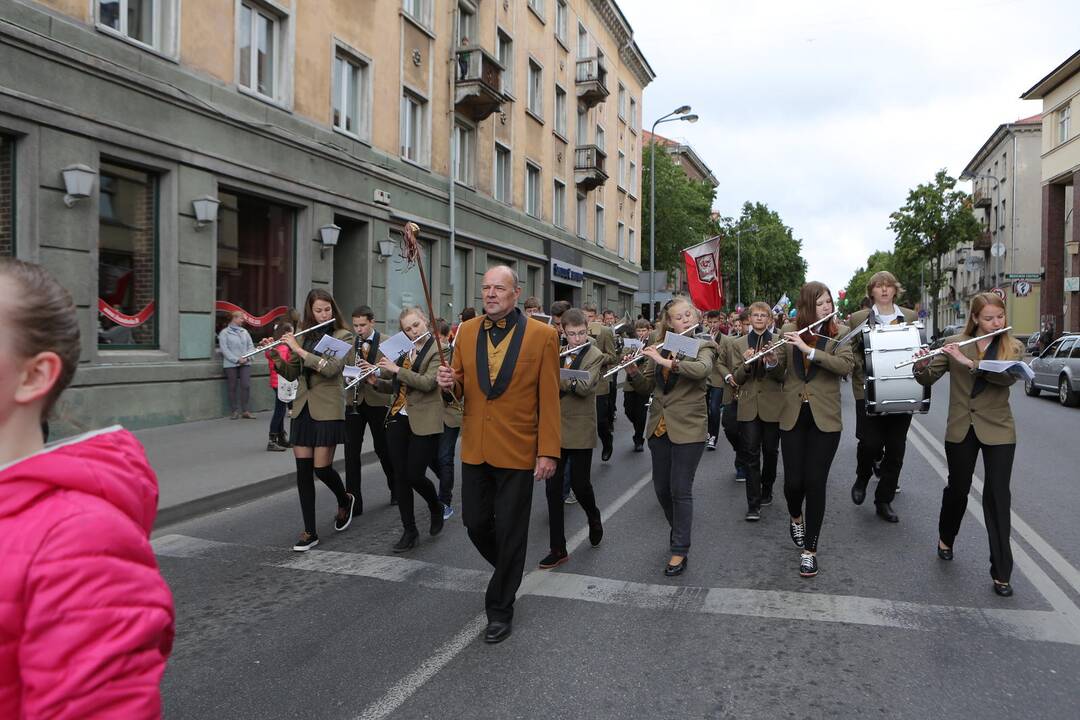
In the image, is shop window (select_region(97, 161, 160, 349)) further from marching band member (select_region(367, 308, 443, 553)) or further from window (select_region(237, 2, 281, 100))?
marching band member (select_region(367, 308, 443, 553))

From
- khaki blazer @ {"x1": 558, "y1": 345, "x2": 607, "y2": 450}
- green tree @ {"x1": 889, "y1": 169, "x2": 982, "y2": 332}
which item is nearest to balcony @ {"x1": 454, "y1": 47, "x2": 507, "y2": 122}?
khaki blazer @ {"x1": 558, "y1": 345, "x2": 607, "y2": 450}

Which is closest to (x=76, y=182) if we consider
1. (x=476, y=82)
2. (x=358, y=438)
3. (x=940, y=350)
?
(x=358, y=438)

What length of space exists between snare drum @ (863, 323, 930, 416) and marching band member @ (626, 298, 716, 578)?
1.26m

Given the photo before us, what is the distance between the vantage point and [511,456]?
429 cm

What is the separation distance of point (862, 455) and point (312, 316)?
196 inches

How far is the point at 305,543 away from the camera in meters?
5.94

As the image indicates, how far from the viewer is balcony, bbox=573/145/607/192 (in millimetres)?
29938

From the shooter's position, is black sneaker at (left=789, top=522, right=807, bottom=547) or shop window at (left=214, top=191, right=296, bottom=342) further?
shop window at (left=214, top=191, right=296, bottom=342)

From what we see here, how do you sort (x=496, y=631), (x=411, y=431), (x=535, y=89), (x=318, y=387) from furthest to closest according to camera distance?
(x=535, y=89), (x=411, y=431), (x=318, y=387), (x=496, y=631)

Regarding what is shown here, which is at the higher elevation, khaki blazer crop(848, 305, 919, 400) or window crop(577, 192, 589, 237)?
window crop(577, 192, 589, 237)

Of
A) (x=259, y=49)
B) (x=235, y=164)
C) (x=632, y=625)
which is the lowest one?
(x=632, y=625)

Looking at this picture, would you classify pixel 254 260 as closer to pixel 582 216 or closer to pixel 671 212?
pixel 582 216

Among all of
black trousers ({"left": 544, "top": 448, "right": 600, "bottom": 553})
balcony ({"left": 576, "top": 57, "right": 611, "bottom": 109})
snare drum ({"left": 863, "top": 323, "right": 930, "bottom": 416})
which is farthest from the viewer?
balcony ({"left": 576, "top": 57, "right": 611, "bottom": 109})

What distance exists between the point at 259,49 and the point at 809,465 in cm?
1237
